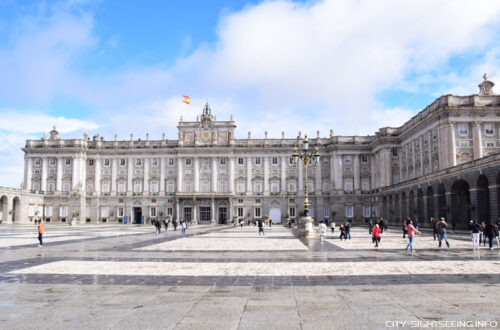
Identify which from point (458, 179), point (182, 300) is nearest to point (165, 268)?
point (182, 300)

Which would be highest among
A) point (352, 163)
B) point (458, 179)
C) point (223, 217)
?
point (352, 163)

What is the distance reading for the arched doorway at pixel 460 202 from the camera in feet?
136

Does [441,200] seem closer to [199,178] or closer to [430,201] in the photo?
[430,201]

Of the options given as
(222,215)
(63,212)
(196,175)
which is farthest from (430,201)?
(63,212)

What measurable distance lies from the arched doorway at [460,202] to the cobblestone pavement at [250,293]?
26712 millimetres

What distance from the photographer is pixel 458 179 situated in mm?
39688

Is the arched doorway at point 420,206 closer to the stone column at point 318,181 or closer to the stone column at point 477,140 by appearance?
the stone column at point 477,140

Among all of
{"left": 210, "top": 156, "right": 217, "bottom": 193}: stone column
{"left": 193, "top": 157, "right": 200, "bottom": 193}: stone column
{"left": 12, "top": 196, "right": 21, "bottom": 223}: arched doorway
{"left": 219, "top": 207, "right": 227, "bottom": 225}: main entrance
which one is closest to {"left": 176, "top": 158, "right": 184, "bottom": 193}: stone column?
{"left": 193, "top": 157, "right": 200, "bottom": 193}: stone column

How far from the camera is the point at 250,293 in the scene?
9891mm

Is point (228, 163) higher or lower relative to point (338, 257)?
higher

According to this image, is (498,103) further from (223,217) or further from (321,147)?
(223,217)

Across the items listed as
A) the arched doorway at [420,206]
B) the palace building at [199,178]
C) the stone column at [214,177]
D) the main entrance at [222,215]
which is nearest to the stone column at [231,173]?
the palace building at [199,178]

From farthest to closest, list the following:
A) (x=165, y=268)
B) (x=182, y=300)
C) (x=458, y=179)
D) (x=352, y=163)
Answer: (x=352, y=163) < (x=458, y=179) < (x=165, y=268) < (x=182, y=300)

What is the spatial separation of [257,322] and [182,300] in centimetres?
247
